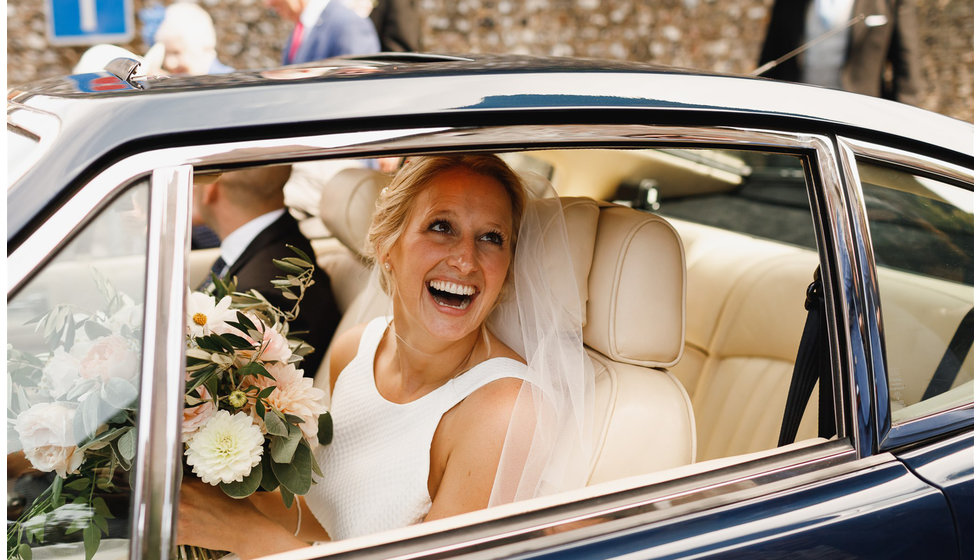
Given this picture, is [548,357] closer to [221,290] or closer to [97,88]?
[221,290]

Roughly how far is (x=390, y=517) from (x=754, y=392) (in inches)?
38.9

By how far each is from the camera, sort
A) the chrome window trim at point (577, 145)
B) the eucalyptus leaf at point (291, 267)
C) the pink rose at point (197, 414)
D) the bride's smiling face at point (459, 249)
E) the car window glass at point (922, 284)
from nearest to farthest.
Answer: the chrome window trim at point (577, 145), the pink rose at point (197, 414), the car window glass at point (922, 284), the bride's smiling face at point (459, 249), the eucalyptus leaf at point (291, 267)

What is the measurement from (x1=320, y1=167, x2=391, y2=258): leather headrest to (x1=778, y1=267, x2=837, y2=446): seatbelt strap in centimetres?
129

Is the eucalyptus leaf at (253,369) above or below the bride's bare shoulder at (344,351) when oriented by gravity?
above

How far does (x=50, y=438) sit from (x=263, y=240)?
57.1 inches

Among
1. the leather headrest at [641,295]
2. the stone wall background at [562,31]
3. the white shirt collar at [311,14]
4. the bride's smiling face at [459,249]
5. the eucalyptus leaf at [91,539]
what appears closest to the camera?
the eucalyptus leaf at [91,539]

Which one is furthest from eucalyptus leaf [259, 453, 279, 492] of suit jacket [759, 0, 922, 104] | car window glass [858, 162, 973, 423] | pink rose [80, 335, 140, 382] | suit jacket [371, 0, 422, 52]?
suit jacket [371, 0, 422, 52]

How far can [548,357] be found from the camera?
168 centimetres

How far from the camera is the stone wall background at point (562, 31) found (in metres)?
7.98

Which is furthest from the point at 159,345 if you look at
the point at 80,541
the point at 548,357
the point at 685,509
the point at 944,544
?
the point at 944,544

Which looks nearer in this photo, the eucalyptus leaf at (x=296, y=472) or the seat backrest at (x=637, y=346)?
the eucalyptus leaf at (x=296, y=472)

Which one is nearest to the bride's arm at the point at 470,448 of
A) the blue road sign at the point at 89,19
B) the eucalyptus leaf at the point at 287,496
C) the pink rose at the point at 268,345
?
the eucalyptus leaf at the point at 287,496

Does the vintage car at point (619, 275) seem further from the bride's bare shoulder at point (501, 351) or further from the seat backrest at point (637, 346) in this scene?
the bride's bare shoulder at point (501, 351)

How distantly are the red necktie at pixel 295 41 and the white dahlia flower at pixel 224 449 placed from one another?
3.44m
